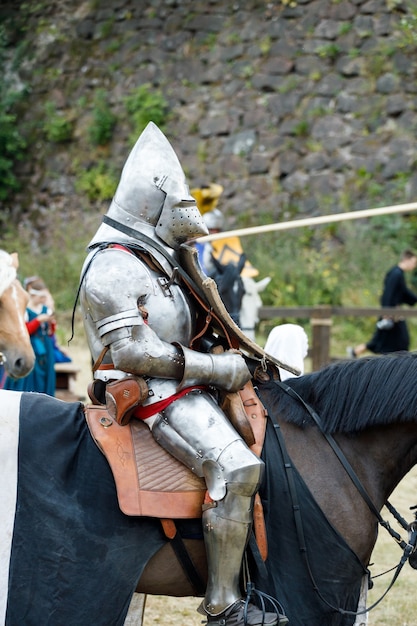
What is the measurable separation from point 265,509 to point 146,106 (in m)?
13.7

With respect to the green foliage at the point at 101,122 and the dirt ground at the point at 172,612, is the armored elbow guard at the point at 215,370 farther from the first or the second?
the green foliage at the point at 101,122

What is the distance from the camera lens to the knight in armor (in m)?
3.06

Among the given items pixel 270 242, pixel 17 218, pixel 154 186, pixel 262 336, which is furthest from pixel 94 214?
pixel 154 186

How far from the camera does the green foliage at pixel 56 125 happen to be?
17145 mm

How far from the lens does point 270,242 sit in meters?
14.6

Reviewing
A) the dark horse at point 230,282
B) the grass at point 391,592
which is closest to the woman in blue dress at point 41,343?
the dark horse at point 230,282

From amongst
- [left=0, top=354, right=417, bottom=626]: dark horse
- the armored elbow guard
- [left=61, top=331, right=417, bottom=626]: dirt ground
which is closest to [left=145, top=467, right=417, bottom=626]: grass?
[left=61, top=331, right=417, bottom=626]: dirt ground

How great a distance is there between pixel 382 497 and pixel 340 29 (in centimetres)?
1261

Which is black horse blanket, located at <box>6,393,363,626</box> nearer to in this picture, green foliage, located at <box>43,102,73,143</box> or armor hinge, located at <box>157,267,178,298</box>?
armor hinge, located at <box>157,267,178,298</box>

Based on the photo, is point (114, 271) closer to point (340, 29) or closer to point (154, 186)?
point (154, 186)

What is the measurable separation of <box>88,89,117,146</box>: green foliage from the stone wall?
0.49ft

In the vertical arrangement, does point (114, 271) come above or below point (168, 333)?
above

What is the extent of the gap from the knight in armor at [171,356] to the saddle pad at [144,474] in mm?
48

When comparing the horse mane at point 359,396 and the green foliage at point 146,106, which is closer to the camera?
the horse mane at point 359,396
